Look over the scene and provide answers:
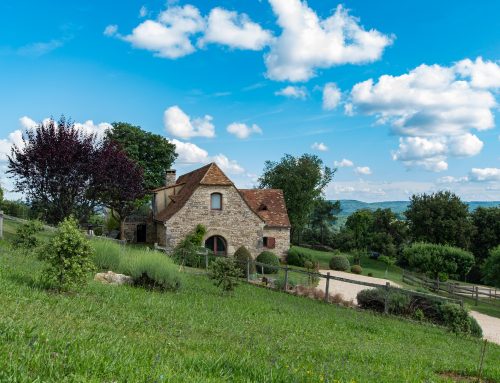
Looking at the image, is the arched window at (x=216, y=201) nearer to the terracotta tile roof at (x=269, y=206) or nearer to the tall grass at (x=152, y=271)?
the terracotta tile roof at (x=269, y=206)

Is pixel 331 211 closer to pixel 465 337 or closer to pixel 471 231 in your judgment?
pixel 471 231

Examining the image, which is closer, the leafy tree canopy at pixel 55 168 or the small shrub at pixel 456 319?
the small shrub at pixel 456 319

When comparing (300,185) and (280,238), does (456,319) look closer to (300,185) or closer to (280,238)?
(280,238)

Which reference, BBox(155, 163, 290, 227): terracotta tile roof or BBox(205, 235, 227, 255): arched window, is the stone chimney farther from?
BBox(205, 235, 227, 255): arched window

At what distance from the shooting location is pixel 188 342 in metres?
6.60

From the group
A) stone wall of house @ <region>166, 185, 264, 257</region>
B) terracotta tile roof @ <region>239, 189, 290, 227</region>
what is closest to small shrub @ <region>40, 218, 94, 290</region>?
stone wall of house @ <region>166, 185, 264, 257</region>

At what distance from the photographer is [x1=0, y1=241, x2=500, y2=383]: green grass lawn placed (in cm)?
429

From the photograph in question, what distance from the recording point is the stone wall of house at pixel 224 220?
31375mm

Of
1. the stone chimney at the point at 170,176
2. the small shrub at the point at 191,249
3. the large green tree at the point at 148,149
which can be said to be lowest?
the small shrub at the point at 191,249

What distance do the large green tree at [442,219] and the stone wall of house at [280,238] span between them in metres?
22.8

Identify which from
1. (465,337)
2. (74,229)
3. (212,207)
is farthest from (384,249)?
(74,229)

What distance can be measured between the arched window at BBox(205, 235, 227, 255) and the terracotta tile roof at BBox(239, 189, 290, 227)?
503cm

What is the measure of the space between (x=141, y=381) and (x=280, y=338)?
5148 mm

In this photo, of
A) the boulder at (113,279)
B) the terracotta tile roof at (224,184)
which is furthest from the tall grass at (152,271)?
the terracotta tile roof at (224,184)
